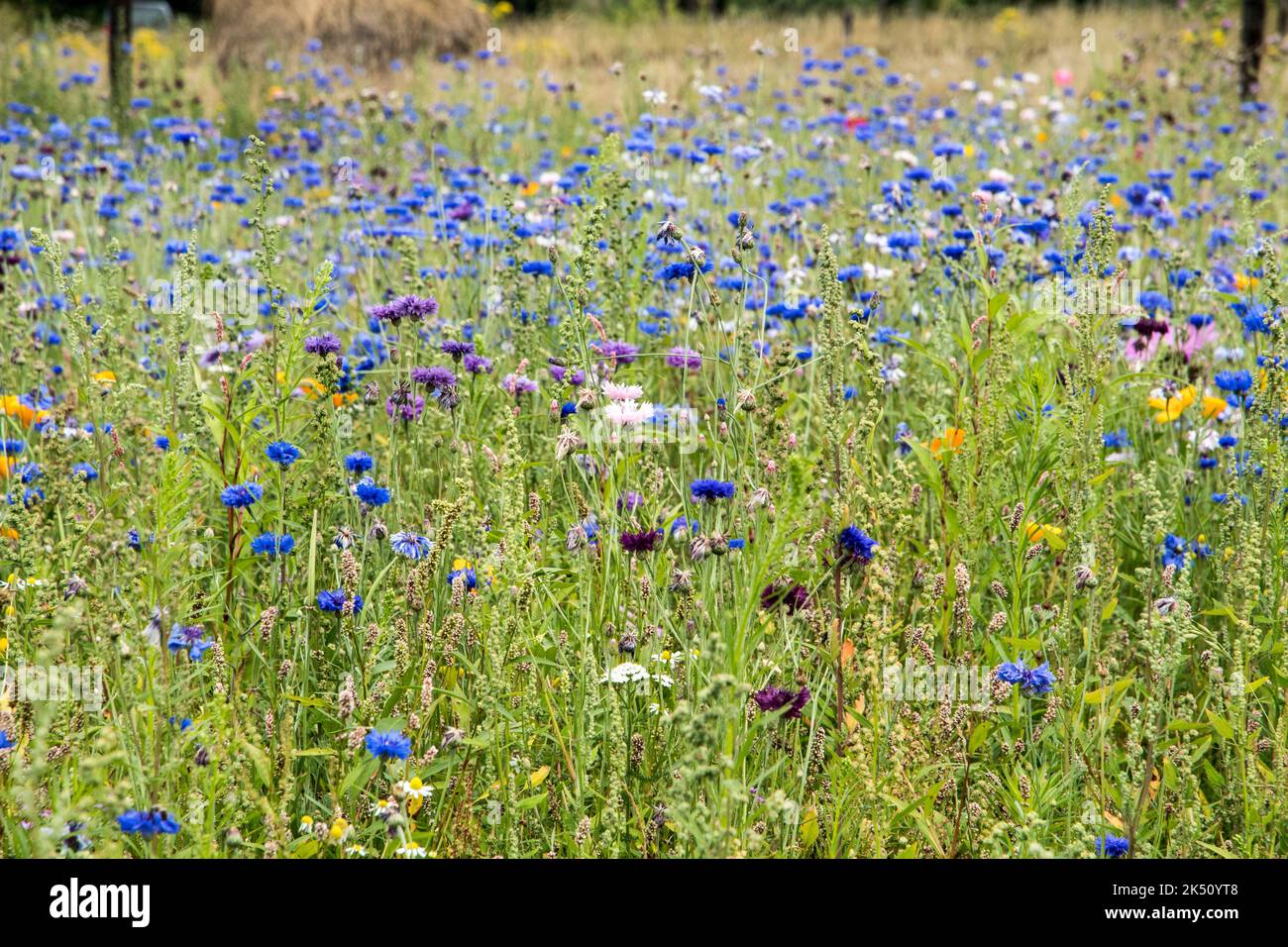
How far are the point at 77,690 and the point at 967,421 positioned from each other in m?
1.83

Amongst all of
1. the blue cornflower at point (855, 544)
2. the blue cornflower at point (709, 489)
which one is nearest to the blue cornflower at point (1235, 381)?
the blue cornflower at point (855, 544)

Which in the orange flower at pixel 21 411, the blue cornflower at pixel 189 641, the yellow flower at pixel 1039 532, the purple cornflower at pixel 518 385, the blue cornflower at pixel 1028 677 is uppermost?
the purple cornflower at pixel 518 385

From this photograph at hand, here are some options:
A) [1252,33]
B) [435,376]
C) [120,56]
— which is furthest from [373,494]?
[1252,33]

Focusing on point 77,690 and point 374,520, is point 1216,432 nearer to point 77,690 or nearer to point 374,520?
point 374,520

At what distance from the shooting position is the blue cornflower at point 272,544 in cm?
219

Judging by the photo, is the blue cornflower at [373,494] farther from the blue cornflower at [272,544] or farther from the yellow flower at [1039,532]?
the yellow flower at [1039,532]

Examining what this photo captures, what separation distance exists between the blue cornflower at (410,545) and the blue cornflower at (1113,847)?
125 centimetres

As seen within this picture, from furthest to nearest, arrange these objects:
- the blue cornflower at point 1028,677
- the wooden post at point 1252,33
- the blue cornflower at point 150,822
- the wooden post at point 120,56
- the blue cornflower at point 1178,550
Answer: the wooden post at point 1252,33 → the wooden post at point 120,56 → the blue cornflower at point 1178,550 → the blue cornflower at point 1028,677 → the blue cornflower at point 150,822

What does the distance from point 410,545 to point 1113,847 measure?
1.32 metres

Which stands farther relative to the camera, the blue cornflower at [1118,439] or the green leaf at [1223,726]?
the blue cornflower at [1118,439]

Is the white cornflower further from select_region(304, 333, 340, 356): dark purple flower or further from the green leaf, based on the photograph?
the green leaf

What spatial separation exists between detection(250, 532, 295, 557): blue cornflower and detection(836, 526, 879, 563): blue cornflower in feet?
3.28

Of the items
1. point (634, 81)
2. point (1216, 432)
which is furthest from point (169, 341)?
point (634, 81)
